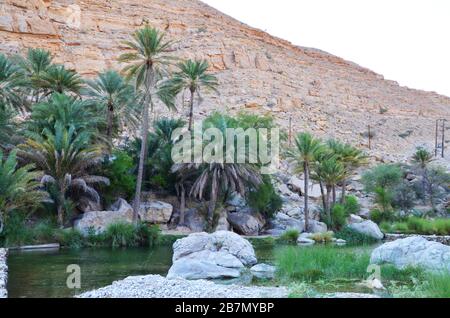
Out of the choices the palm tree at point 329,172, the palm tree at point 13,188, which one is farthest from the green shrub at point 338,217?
the palm tree at point 13,188

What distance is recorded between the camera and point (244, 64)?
268ft

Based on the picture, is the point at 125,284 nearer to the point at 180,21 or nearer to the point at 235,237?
the point at 235,237

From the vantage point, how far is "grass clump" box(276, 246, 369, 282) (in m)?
15.3

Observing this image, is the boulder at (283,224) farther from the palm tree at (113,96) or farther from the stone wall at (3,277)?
the stone wall at (3,277)

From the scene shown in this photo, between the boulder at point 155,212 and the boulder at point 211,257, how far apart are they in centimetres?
1396

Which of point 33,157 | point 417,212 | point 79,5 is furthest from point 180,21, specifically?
point 33,157

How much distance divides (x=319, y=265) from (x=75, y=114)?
22.0 metres

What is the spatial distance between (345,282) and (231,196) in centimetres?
2547

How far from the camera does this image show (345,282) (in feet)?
46.9

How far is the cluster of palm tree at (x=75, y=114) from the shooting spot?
100 ft

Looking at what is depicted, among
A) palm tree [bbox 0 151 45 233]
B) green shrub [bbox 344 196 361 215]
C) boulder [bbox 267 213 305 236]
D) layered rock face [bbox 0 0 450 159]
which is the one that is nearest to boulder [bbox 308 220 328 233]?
boulder [bbox 267 213 305 236]

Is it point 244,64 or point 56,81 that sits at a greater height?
point 244,64

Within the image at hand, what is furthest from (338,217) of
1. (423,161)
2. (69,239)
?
(69,239)

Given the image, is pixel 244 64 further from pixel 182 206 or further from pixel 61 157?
pixel 61 157
